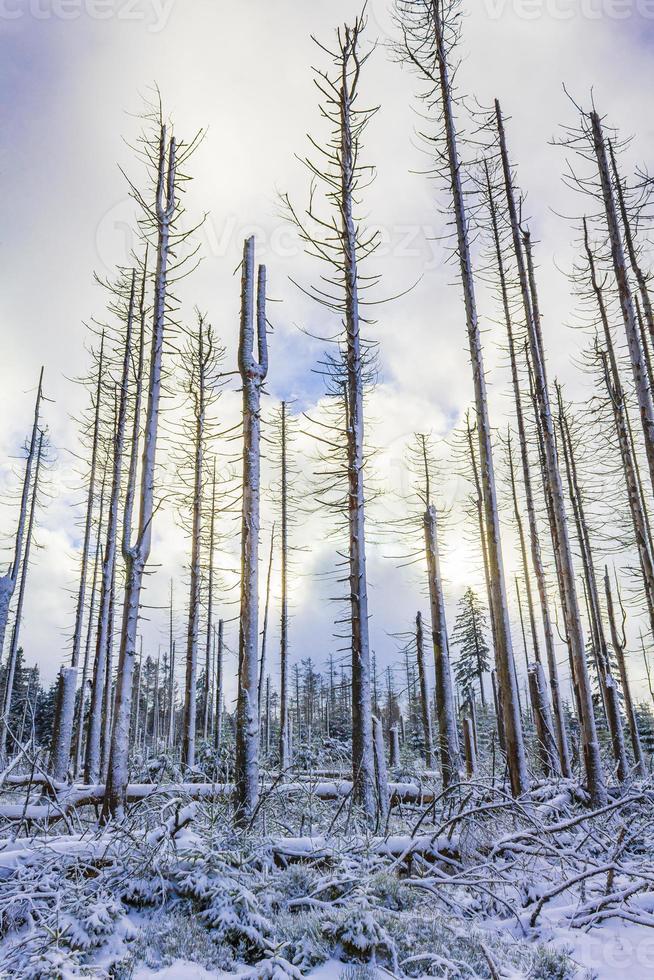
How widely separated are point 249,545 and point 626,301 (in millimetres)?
8628

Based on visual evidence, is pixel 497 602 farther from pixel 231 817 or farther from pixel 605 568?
pixel 605 568

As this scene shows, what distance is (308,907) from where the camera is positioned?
4.18m

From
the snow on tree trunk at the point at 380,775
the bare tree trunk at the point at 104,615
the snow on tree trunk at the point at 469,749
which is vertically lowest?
the snow on tree trunk at the point at 469,749

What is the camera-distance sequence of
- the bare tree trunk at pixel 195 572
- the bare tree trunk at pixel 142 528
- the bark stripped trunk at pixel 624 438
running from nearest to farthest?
the bare tree trunk at pixel 142 528, the bark stripped trunk at pixel 624 438, the bare tree trunk at pixel 195 572

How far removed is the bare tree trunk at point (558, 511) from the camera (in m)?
9.39

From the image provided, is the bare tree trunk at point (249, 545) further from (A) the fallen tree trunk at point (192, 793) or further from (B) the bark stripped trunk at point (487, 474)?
(B) the bark stripped trunk at point (487, 474)

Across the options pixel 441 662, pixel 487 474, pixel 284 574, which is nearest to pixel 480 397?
pixel 487 474

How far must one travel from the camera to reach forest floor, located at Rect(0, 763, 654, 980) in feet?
11.1

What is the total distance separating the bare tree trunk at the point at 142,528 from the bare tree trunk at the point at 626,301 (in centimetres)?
878

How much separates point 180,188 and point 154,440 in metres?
5.40

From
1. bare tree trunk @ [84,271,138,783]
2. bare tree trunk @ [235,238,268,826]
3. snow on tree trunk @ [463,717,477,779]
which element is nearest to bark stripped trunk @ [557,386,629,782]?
snow on tree trunk @ [463,717,477,779]

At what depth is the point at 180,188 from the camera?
10.8 metres

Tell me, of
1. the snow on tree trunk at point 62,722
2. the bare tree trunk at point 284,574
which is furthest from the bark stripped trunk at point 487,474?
the bare tree trunk at point 284,574

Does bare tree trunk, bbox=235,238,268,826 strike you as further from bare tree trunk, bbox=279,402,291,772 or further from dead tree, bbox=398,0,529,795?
bare tree trunk, bbox=279,402,291,772
